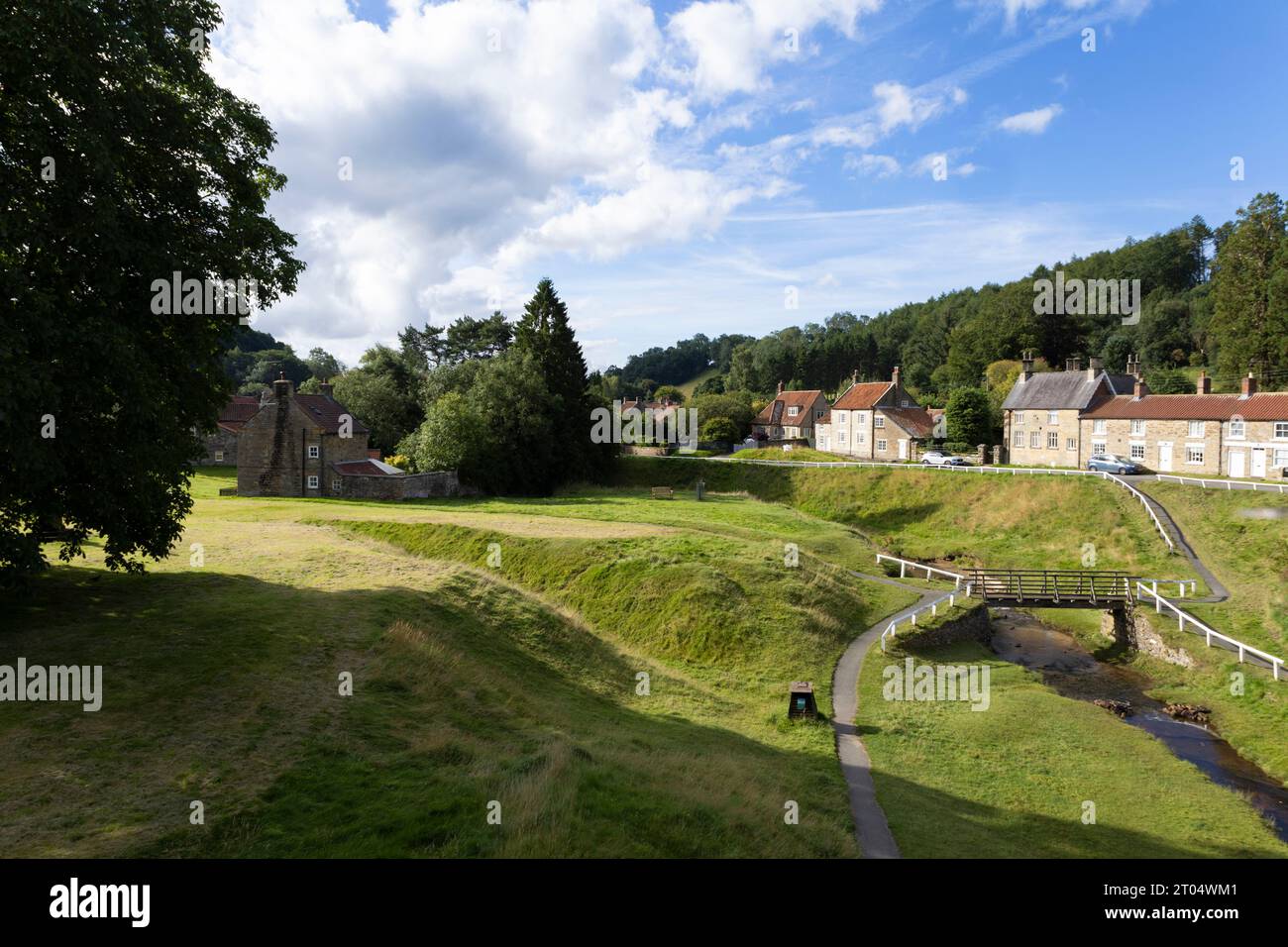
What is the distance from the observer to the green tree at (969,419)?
81312 millimetres

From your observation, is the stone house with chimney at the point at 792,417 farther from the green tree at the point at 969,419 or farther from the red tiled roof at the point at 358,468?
the red tiled roof at the point at 358,468

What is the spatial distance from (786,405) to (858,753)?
292ft

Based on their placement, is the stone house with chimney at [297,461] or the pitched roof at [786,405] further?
the pitched roof at [786,405]

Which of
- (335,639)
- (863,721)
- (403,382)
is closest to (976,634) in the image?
(863,721)

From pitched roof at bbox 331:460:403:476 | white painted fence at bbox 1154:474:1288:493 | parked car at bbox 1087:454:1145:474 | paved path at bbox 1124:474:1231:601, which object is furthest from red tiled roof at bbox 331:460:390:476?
white painted fence at bbox 1154:474:1288:493

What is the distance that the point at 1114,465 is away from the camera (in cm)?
5950

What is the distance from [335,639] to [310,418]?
138ft

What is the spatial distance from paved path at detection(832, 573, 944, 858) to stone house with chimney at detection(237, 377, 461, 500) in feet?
127

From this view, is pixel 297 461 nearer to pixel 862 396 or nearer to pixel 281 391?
pixel 281 391

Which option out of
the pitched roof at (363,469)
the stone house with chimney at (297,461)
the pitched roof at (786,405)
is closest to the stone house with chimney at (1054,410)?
the pitched roof at (786,405)

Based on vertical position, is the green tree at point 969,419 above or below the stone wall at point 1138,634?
above

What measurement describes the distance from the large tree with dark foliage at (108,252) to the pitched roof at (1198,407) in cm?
6633
